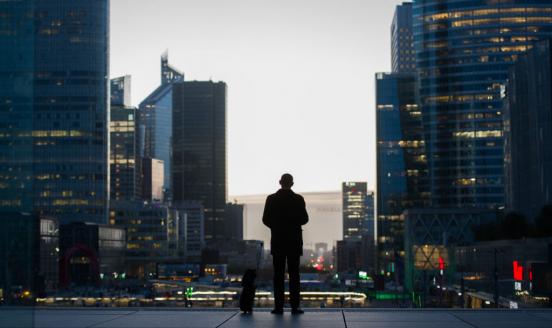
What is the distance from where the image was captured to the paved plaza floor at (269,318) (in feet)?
53.2

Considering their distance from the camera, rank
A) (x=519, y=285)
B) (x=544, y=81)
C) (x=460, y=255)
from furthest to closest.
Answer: (x=460, y=255) < (x=544, y=81) < (x=519, y=285)

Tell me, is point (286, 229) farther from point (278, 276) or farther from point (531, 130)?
point (531, 130)

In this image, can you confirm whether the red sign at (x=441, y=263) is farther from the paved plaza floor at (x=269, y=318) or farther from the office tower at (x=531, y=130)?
the paved plaza floor at (x=269, y=318)

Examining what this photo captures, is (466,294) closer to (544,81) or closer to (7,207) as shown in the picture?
(544,81)

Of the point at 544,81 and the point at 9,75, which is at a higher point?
the point at 544,81

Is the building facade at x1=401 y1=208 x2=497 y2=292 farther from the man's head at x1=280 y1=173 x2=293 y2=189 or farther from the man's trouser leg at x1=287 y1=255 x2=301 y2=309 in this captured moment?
the man's head at x1=280 y1=173 x2=293 y2=189

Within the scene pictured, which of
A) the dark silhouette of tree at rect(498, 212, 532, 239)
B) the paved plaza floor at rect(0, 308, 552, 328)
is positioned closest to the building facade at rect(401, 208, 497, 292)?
the dark silhouette of tree at rect(498, 212, 532, 239)

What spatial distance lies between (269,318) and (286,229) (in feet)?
6.99

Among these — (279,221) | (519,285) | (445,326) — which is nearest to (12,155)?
(279,221)

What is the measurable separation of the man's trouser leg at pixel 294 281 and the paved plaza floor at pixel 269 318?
13.1 inches

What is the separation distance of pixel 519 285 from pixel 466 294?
26.1 metres

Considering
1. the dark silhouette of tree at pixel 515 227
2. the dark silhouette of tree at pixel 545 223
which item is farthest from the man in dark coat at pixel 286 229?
the dark silhouette of tree at pixel 515 227

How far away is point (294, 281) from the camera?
1938 cm

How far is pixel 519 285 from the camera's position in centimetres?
9894
